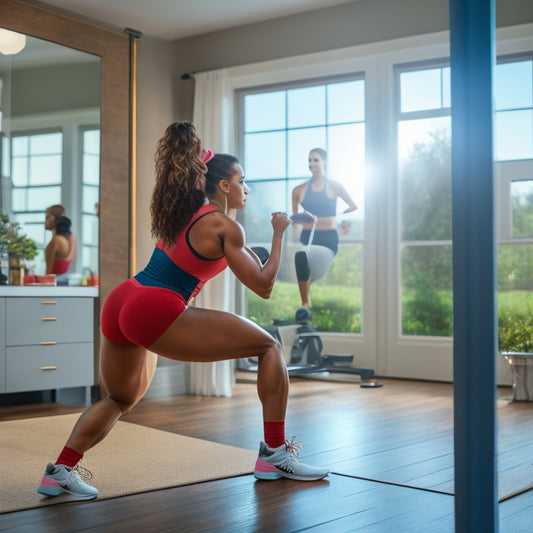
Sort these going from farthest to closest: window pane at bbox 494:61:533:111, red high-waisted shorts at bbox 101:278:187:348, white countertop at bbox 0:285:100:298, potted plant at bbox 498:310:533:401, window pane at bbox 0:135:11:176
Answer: window pane at bbox 494:61:533:111
window pane at bbox 0:135:11:176
potted plant at bbox 498:310:533:401
white countertop at bbox 0:285:100:298
red high-waisted shorts at bbox 101:278:187:348

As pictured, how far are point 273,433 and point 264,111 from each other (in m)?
3.85

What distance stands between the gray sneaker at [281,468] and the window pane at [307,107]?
12.1 ft

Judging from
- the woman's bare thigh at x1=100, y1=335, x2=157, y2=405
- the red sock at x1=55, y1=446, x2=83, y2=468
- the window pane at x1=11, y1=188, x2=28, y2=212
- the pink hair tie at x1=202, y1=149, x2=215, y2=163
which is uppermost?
the window pane at x1=11, y1=188, x2=28, y2=212

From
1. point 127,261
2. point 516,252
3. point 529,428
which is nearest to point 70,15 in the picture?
point 127,261

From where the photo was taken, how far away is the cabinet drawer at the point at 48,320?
4508 millimetres

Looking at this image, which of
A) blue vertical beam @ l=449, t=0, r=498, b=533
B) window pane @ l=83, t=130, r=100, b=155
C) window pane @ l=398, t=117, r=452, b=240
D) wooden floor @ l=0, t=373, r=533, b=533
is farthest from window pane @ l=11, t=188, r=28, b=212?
blue vertical beam @ l=449, t=0, r=498, b=533

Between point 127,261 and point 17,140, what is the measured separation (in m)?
1.09

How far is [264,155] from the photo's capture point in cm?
605

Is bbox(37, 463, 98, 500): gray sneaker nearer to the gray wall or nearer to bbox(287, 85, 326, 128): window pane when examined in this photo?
the gray wall

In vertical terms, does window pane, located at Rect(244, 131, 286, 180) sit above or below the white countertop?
above

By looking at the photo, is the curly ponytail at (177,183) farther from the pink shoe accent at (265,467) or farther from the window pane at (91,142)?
the window pane at (91,142)

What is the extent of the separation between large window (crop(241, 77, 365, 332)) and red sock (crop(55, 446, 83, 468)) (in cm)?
348

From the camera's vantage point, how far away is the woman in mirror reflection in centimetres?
242

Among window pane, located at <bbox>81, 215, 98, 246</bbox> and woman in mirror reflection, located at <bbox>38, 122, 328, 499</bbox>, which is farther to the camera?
window pane, located at <bbox>81, 215, 98, 246</bbox>
